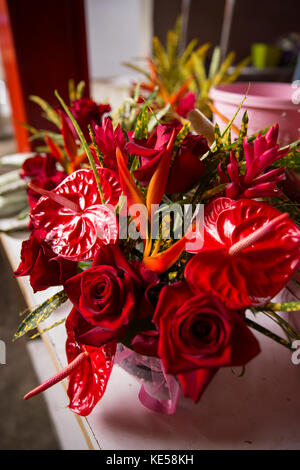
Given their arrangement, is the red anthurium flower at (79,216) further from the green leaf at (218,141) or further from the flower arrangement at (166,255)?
the green leaf at (218,141)

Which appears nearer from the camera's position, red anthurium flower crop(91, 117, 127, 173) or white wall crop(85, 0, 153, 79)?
red anthurium flower crop(91, 117, 127, 173)

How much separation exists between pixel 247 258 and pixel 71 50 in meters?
1.86

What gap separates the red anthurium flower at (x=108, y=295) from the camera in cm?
29

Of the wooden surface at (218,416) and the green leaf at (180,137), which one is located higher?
the green leaf at (180,137)

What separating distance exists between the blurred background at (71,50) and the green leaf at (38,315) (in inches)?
24.5

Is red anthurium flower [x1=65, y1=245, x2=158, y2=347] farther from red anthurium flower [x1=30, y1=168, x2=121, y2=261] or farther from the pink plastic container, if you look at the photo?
the pink plastic container

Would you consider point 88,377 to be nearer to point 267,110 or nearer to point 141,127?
point 141,127

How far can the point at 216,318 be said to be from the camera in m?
0.27

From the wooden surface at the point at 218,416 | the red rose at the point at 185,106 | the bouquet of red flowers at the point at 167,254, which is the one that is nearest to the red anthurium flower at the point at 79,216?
the bouquet of red flowers at the point at 167,254

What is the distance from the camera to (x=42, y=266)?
0.34m

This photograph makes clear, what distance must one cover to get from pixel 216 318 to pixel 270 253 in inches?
3.1

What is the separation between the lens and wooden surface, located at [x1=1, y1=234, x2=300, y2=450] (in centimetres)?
39

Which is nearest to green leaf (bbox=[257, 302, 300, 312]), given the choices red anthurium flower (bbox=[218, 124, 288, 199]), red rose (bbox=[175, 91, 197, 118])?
red anthurium flower (bbox=[218, 124, 288, 199])

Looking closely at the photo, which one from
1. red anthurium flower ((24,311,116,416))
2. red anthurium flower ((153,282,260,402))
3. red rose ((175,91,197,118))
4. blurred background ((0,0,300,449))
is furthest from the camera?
blurred background ((0,0,300,449))
